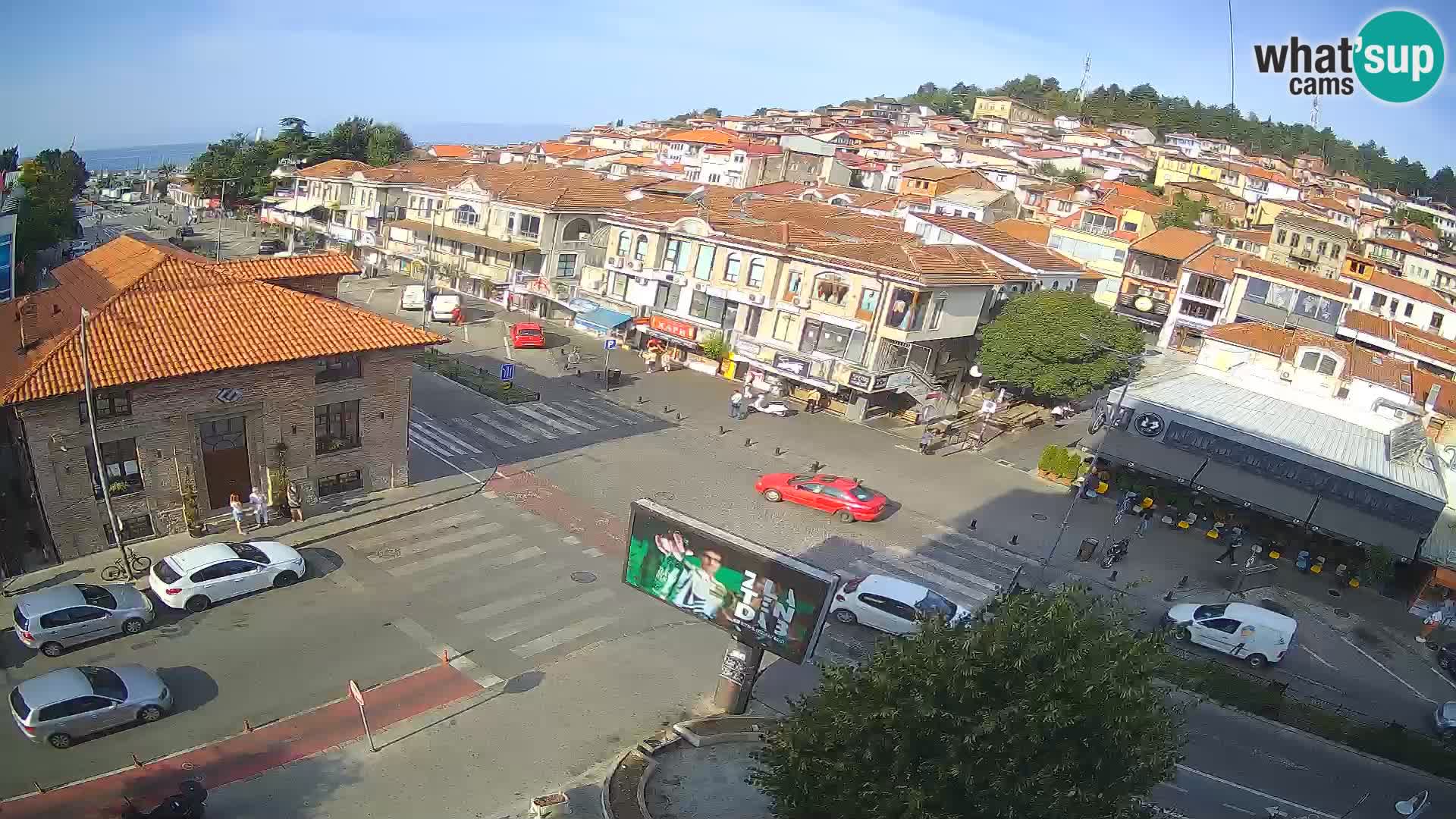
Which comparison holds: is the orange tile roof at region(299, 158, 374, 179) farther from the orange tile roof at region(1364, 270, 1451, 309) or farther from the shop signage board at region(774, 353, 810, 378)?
the orange tile roof at region(1364, 270, 1451, 309)

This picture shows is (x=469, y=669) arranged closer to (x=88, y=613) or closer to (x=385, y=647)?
(x=385, y=647)

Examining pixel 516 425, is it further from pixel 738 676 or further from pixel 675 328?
pixel 738 676

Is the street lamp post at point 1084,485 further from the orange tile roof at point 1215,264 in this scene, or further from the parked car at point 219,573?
the orange tile roof at point 1215,264

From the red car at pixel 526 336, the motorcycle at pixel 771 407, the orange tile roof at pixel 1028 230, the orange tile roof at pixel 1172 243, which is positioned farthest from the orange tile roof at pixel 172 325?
the orange tile roof at pixel 1172 243

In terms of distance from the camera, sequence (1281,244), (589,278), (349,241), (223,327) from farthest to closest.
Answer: (1281,244) → (349,241) → (589,278) → (223,327)

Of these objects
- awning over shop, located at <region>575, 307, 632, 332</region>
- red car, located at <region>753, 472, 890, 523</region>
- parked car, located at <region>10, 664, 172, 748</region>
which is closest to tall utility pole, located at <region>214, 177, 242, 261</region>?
awning over shop, located at <region>575, 307, 632, 332</region>

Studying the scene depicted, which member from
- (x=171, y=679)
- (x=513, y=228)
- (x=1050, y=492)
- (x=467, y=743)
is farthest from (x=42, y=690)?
(x=513, y=228)
